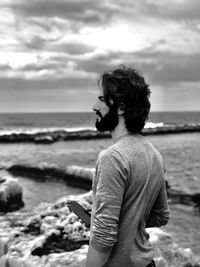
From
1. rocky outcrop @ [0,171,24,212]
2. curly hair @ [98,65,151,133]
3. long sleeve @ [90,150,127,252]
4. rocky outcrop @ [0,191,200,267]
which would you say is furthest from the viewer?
rocky outcrop @ [0,171,24,212]

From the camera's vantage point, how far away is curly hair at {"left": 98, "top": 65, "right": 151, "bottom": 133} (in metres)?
2.10

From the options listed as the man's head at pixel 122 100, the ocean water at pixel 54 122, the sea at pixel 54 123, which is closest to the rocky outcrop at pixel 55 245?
the man's head at pixel 122 100

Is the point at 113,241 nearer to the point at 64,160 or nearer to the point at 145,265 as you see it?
the point at 145,265

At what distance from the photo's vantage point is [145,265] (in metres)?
2.19

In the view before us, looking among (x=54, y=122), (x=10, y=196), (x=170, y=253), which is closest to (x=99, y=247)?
(x=170, y=253)

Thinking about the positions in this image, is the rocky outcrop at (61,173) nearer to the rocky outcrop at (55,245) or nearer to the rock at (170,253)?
the rocky outcrop at (55,245)

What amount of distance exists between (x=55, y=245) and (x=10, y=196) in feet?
22.6

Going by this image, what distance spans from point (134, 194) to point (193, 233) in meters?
8.28

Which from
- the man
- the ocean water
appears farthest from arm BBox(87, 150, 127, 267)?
the ocean water

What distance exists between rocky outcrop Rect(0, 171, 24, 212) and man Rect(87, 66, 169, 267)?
10.5 meters

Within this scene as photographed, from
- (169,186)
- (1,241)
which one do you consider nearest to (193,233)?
(1,241)

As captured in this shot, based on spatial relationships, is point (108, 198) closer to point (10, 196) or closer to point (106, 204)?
point (106, 204)

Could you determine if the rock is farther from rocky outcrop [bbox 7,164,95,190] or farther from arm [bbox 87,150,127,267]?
rocky outcrop [bbox 7,164,95,190]

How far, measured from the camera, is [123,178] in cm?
197
